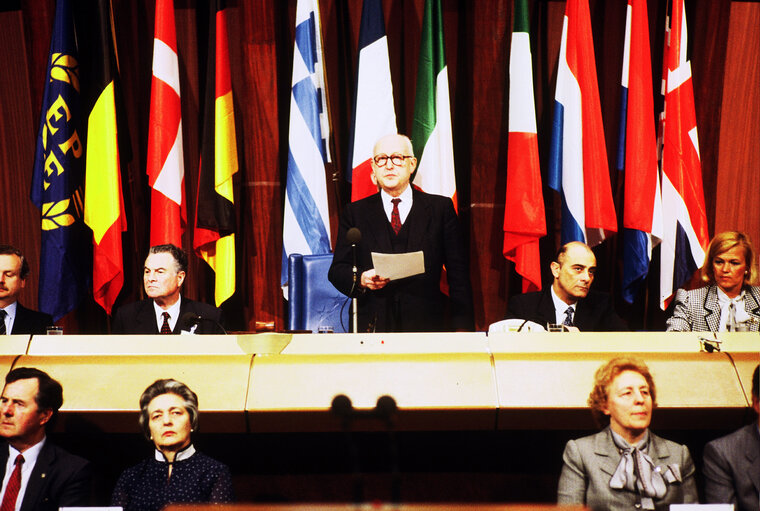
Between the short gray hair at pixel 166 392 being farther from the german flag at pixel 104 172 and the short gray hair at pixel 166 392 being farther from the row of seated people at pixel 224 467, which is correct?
the german flag at pixel 104 172

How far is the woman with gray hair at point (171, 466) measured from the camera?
2.52 metres

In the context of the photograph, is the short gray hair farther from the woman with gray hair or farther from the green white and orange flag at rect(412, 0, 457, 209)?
the green white and orange flag at rect(412, 0, 457, 209)

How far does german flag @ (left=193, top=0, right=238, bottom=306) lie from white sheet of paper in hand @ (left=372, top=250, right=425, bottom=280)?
1833 mm

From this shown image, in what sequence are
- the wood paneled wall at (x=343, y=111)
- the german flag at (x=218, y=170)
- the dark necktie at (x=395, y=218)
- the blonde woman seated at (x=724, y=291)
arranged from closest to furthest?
the blonde woman seated at (x=724, y=291) < the dark necktie at (x=395, y=218) < the german flag at (x=218, y=170) < the wood paneled wall at (x=343, y=111)

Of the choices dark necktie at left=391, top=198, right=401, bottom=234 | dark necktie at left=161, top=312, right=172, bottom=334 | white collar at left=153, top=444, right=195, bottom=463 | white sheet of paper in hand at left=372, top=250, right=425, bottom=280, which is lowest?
white collar at left=153, top=444, right=195, bottom=463

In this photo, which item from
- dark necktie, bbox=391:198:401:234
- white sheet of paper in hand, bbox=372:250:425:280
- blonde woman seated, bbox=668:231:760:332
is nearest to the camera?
white sheet of paper in hand, bbox=372:250:425:280

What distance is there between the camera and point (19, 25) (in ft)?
17.6

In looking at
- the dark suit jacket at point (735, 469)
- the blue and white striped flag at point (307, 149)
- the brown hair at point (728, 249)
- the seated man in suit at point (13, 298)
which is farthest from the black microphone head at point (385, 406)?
the blue and white striped flag at point (307, 149)

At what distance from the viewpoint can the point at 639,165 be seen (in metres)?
4.75

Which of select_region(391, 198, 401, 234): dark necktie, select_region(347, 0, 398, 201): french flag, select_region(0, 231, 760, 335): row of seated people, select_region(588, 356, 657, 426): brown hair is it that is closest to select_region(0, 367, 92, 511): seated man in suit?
select_region(0, 231, 760, 335): row of seated people

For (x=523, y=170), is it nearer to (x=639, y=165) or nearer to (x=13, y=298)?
(x=639, y=165)

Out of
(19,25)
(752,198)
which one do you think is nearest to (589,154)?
(752,198)

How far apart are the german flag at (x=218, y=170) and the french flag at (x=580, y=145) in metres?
2.00

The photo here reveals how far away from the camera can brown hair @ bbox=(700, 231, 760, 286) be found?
3779mm
